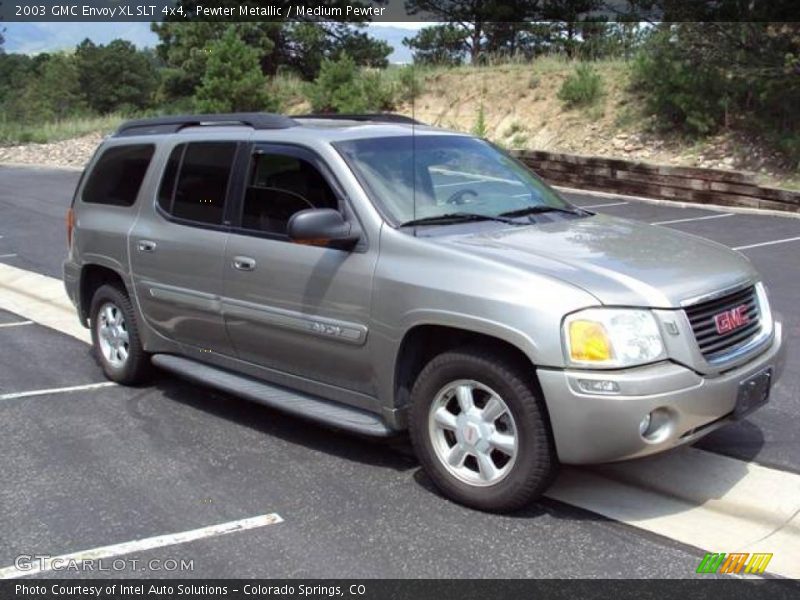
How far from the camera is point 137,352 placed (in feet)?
19.6

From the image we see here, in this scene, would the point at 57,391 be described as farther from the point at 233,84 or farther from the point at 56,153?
the point at 56,153

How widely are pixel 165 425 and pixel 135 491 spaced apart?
40.8 inches

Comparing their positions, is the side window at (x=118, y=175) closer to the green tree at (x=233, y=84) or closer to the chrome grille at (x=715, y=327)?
the chrome grille at (x=715, y=327)

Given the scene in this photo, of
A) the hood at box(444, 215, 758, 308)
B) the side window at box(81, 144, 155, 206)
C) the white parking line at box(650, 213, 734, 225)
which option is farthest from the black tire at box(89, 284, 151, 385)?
the white parking line at box(650, 213, 734, 225)

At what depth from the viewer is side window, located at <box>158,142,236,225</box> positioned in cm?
524

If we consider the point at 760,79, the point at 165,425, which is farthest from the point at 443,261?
the point at 760,79

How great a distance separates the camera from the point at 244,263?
491cm

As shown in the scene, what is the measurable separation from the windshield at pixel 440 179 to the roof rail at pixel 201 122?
65 cm

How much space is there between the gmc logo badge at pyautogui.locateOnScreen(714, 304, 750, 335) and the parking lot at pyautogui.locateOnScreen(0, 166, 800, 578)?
343mm

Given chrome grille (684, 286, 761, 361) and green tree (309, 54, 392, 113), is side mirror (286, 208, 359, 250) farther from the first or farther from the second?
green tree (309, 54, 392, 113)

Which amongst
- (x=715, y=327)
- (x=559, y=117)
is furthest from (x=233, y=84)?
(x=715, y=327)

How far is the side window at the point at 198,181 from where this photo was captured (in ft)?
17.2

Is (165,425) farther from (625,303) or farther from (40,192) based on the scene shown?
(40,192)

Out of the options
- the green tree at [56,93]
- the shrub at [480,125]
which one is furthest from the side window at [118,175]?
the green tree at [56,93]
